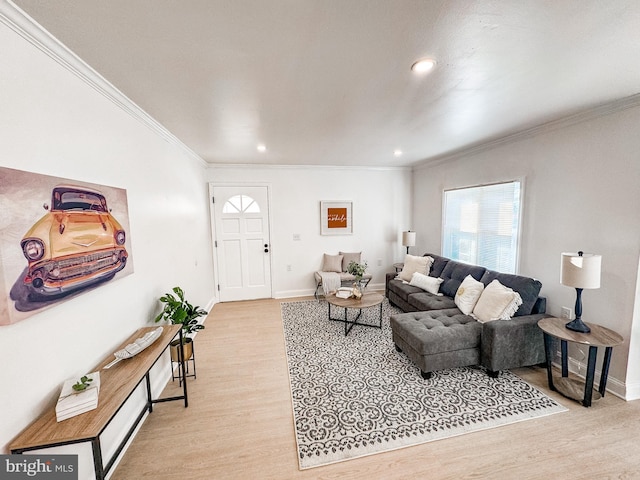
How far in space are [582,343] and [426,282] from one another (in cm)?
194

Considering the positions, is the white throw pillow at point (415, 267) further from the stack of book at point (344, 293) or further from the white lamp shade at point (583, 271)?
the white lamp shade at point (583, 271)

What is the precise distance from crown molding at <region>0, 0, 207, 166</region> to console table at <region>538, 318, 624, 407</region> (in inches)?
152

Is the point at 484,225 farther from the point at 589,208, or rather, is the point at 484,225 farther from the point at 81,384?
the point at 81,384

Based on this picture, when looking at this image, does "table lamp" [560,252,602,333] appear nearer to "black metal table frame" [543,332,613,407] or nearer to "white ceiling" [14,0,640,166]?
"black metal table frame" [543,332,613,407]

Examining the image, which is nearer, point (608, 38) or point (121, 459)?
point (608, 38)

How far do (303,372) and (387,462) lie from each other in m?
1.14

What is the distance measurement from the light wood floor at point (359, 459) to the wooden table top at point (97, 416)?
672 mm

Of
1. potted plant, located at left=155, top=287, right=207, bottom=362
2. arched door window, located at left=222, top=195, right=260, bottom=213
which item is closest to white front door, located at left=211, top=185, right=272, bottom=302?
arched door window, located at left=222, top=195, right=260, bottom=213

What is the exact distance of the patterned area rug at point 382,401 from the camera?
6.01 ft

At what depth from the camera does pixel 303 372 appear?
263 cm

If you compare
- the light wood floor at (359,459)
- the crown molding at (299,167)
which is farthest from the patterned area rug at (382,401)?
the crown molding at (299,167)

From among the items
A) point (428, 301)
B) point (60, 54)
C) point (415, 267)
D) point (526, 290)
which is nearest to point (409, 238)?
point (415, 267)

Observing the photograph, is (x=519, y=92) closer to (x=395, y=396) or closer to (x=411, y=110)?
(x=411, y=110)

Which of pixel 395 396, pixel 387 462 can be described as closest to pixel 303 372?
pixel 395 396
